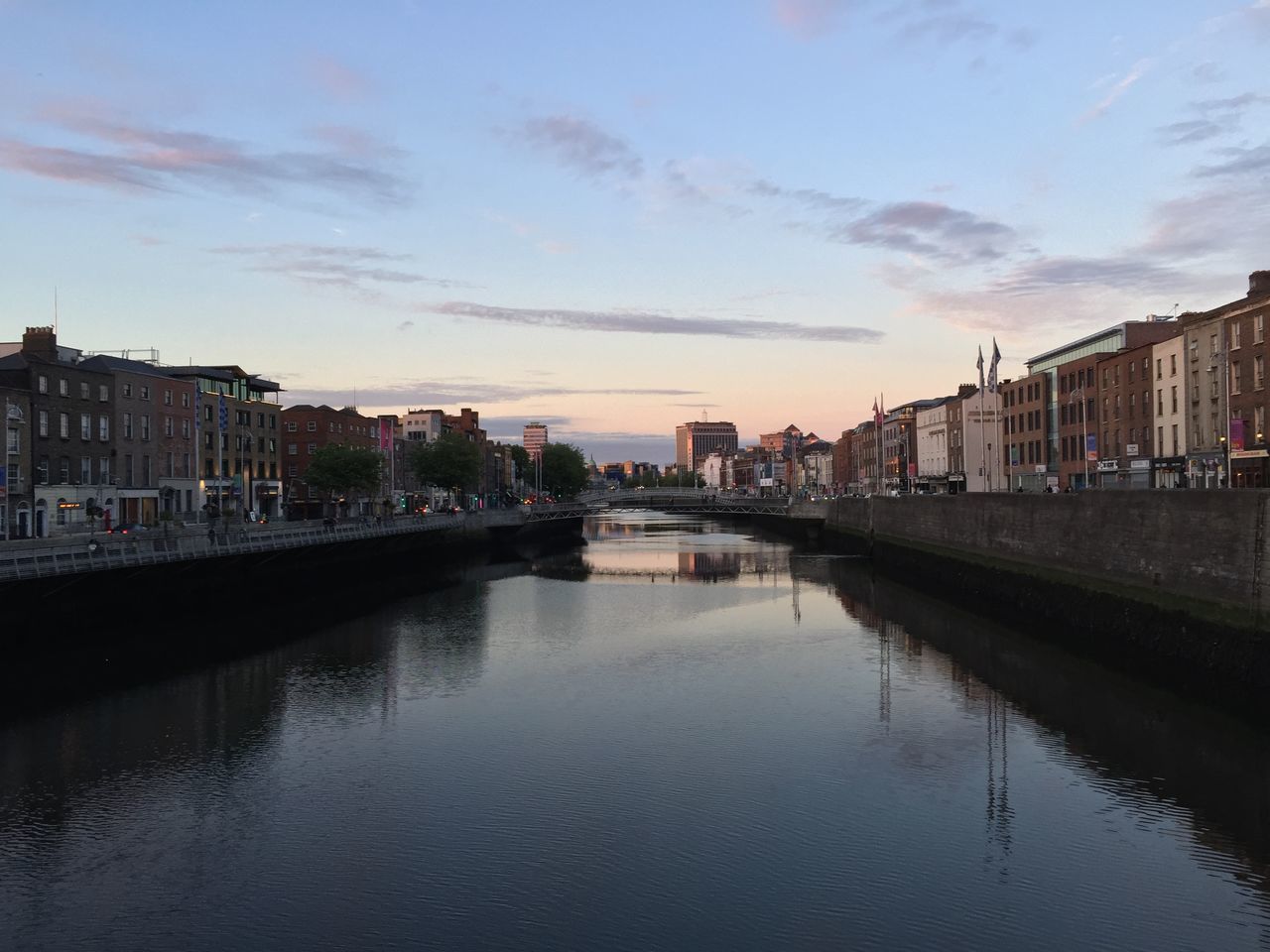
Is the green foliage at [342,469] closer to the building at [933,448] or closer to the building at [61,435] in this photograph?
the building at [61,435]

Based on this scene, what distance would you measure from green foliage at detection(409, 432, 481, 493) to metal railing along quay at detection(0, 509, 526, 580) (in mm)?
40740

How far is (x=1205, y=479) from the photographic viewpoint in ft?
184

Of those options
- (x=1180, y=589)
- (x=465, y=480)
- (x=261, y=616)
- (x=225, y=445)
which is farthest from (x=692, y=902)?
(x=465, y=480)

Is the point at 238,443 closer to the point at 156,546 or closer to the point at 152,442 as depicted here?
the point at 152,442

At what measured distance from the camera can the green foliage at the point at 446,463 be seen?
5005 inches

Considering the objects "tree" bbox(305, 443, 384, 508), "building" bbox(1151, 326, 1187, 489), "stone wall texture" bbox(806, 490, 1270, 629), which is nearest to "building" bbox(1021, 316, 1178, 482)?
A: "building" bbox(1151, 326, 1187, 489)

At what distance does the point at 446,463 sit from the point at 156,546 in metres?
77.6

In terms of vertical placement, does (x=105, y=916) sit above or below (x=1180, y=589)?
below

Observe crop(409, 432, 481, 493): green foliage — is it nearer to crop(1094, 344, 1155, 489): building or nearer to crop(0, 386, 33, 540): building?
crop(0, 386, 33, 540): building

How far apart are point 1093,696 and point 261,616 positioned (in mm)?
41049

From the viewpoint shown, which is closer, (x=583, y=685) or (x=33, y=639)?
(x=583, y=685)

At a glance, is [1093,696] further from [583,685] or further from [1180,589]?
[583,685]

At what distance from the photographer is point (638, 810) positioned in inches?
841

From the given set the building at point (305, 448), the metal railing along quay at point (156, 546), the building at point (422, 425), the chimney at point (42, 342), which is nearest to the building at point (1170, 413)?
the metal railing along quay at point (156, 546)
